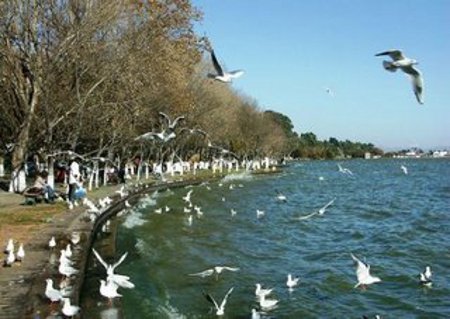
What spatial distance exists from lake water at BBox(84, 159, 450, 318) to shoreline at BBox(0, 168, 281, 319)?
2.63 ft

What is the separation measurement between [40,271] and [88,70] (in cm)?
2507

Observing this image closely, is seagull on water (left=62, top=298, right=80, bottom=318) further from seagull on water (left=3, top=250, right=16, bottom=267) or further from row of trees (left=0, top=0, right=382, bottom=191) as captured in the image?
row of trees (left=0, top=0, right=382, bottom=191)

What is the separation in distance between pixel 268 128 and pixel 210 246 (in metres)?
89.6

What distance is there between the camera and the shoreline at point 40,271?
1038 centimetres

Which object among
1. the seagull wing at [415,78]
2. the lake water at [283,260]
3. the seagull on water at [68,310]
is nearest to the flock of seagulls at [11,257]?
the lake water at [283,260]

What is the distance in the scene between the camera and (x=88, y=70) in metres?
36.6

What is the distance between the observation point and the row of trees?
3184 cm

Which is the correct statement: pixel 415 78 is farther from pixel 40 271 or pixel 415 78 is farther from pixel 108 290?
pixel 40 271

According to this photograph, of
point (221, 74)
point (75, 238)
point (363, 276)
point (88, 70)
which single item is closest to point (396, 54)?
point (221, 74)

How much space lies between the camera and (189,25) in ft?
159

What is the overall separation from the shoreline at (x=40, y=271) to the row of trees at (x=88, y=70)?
38.0 ft

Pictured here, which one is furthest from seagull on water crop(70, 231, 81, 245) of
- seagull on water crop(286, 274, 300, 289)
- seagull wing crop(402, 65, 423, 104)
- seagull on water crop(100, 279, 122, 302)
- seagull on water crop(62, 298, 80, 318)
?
seagull wing crop(402, 65, 423, 104)

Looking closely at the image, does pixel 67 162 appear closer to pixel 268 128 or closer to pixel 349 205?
pixel 349 205

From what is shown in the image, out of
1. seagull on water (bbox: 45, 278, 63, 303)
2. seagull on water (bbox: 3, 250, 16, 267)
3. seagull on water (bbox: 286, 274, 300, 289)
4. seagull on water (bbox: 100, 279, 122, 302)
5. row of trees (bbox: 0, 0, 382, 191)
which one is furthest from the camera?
row of trees (bbox: 0, 0, 382, 191)
